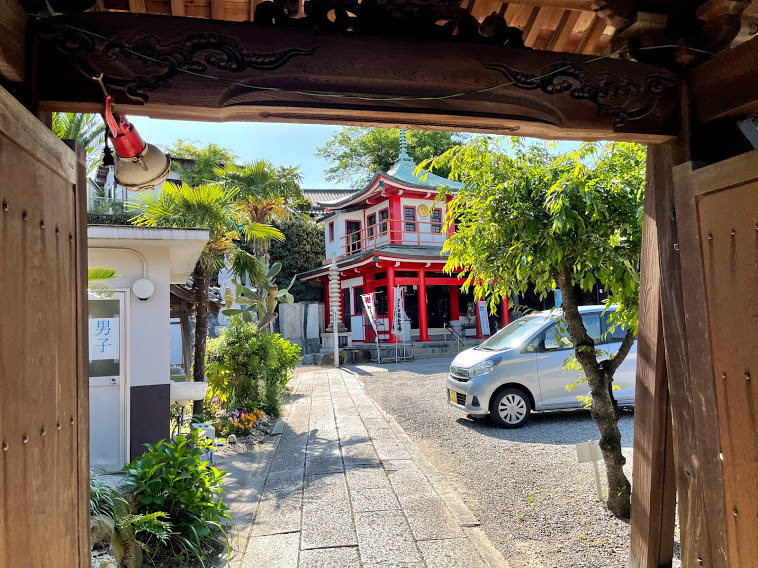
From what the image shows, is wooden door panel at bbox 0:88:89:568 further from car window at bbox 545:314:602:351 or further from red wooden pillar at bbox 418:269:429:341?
red wooden pillar at bbox 418:269:429:341

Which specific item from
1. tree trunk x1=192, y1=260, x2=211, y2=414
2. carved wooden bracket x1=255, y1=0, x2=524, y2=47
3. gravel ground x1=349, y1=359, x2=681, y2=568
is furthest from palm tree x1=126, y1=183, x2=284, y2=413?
carved wooden bracket x1=255, y1=0, x2=524, y2=47

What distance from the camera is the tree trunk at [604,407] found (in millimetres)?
4227

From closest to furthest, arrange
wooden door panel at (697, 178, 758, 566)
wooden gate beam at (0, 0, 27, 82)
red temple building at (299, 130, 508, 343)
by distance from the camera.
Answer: wooden gate beam at (0, 0, 27, 82)
wooden door panel at (697, 178, 758, 566)
red temple building at (299, 130, 508, 343)

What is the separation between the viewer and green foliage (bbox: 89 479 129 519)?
3.09 meters

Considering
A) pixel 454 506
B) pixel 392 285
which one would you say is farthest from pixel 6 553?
pixel 392 285

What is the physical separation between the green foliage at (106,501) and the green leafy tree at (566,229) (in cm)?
318

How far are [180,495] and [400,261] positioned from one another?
17258mm

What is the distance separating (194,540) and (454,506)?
7.09 ft

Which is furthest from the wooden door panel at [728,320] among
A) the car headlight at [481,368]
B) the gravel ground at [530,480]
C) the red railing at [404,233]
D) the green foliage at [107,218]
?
the red railing at [404,233]

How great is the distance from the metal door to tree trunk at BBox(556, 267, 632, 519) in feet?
13.8

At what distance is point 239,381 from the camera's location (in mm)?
9258

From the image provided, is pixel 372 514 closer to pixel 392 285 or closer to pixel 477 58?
pixel 477 58

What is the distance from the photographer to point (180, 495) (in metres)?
3.71

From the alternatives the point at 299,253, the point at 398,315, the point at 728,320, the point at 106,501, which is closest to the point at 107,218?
the point at 398,315
